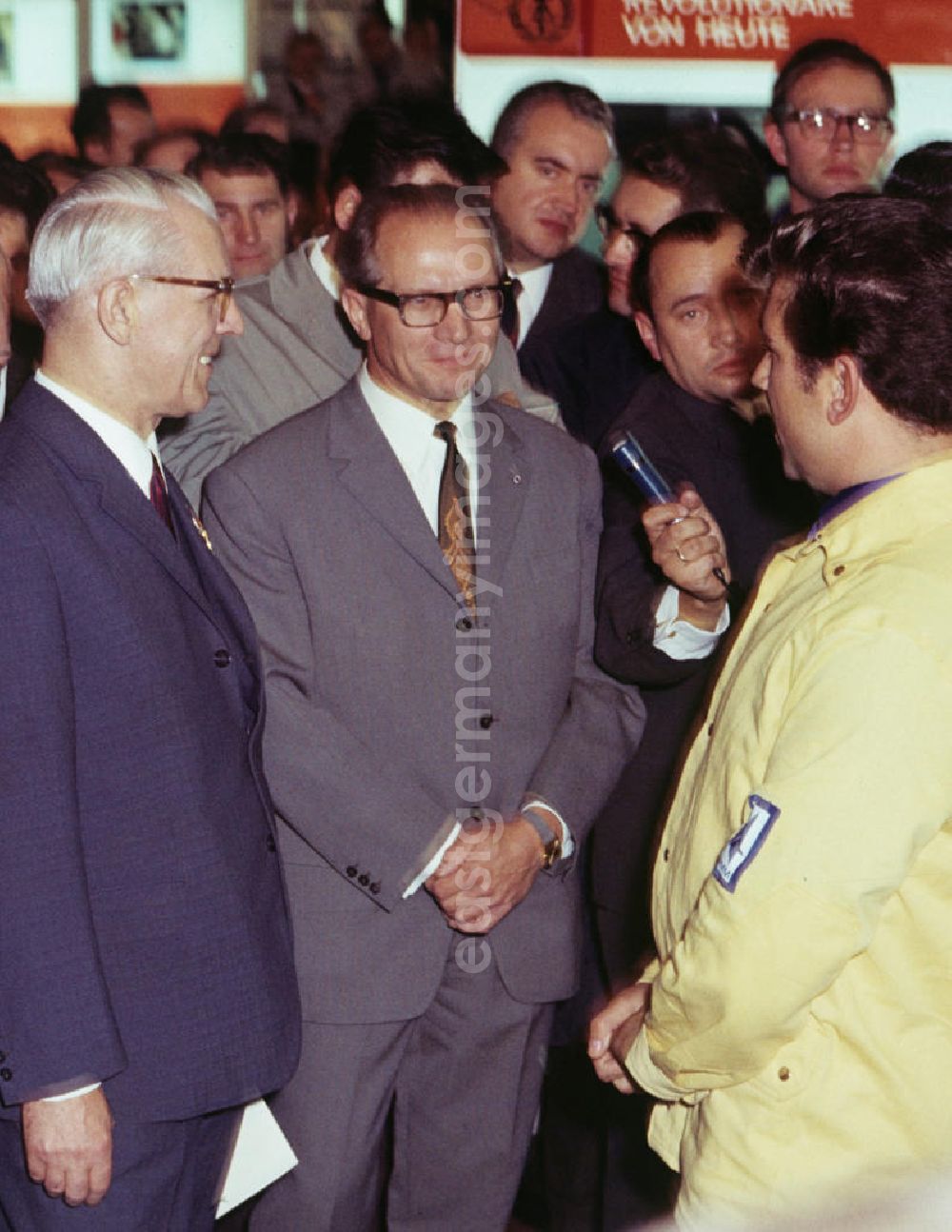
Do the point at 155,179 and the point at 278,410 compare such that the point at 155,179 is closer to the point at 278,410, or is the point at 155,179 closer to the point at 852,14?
the point at 278,410

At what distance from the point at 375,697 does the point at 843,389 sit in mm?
924

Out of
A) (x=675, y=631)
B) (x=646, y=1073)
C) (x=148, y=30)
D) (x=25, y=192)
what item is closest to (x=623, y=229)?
(x=675, y=631)

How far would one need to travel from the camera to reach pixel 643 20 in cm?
455

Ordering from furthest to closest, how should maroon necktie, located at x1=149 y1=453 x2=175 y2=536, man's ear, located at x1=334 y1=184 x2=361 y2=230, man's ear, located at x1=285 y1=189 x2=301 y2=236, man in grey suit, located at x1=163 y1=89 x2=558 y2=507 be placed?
1. man's ear, located at x1=285 y1=189 x2=301 y2=236
2. man's ear, located at x1=334 y1=184 x2=361 y2=230
3. man in grey suit, located at x1=163 y1=89 x2=558 y2=507
4. maroon necktie, located at x1=149 y1=453 x2=175 y2=536

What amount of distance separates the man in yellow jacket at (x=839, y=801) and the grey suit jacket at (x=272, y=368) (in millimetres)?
1188

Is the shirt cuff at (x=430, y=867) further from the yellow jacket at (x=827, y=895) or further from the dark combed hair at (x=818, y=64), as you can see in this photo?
the dark combed hair at (x=818, y=64)

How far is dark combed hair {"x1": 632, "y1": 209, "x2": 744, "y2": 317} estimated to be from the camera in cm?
277

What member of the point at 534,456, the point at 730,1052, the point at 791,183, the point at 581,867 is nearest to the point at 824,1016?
the point at 730,1052

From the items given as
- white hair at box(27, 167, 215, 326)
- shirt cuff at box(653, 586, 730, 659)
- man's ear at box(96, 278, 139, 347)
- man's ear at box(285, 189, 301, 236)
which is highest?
white hair at box(27, 167, 215, 326)

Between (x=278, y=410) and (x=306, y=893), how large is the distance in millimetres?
850

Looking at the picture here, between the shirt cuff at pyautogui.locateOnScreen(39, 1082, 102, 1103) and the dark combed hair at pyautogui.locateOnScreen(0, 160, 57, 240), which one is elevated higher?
the dark combed hair at pyautogui.locateOnScreen(0, 160, 57, 240)

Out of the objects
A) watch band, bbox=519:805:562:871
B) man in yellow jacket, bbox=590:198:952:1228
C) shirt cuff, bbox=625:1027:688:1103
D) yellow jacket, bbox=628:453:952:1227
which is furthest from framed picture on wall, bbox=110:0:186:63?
shirt cuff, bbox=625:1027:688:1103

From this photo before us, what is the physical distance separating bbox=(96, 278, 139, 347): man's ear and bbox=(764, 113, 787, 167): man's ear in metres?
2.16

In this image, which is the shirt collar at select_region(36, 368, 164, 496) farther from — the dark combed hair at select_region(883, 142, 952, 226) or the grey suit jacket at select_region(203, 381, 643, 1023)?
the dark combed hair at select_region(883, 142, 952, 226)
